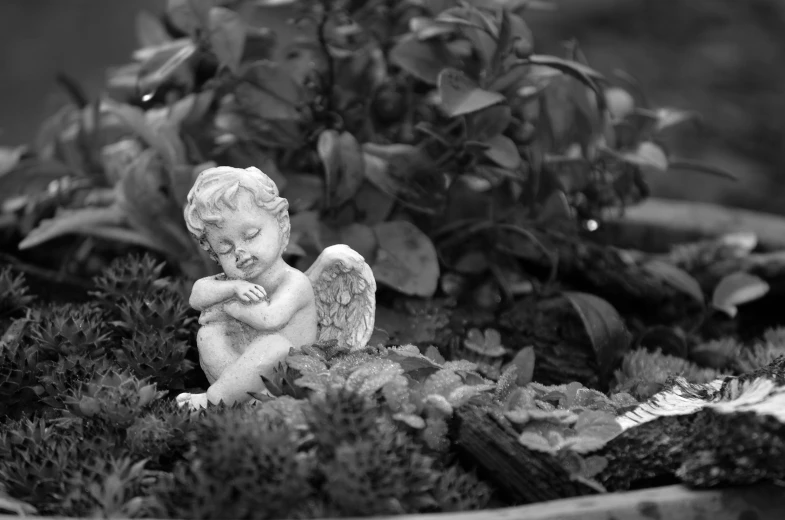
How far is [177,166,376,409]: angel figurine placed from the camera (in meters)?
1.53

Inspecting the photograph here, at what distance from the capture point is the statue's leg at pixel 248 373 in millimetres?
1541

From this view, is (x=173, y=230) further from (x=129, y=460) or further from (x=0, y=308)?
(x=129, y=460)

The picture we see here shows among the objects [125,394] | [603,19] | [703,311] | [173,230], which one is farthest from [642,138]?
[603,19]

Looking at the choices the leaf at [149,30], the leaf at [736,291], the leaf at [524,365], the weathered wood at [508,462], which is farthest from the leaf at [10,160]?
the leaf at [736,291]

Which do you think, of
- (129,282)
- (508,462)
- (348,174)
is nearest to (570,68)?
(348,174)

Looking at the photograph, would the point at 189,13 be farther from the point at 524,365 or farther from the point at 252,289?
the point at 524,365

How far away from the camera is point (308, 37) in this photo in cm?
249

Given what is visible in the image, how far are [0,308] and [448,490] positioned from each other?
1.23 metres

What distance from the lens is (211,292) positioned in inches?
62.2

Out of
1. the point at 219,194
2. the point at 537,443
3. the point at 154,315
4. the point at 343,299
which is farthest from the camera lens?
the point at 154,315

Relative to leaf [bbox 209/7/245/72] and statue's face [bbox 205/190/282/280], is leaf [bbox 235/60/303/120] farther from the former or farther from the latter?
statue's face [bbox 205/190/282/280]

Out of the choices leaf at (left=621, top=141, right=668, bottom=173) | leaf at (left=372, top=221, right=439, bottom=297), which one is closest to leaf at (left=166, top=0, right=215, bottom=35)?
leaf at (left=372, top=221, right=439, bottom=297)

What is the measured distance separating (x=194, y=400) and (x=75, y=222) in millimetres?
997

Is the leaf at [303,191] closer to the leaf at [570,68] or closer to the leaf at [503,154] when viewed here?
the leaf at [503,154]
